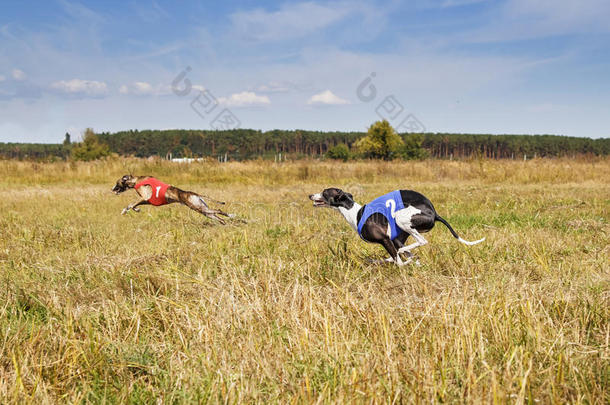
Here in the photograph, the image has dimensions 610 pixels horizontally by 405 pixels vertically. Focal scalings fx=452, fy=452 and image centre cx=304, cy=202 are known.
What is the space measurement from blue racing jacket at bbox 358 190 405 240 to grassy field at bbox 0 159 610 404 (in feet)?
1.34

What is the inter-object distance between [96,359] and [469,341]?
6.75 feet

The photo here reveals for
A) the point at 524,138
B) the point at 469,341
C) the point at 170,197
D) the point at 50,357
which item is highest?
the point at 524,138

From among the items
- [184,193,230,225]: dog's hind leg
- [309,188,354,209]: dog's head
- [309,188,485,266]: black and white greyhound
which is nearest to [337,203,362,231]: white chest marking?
[309,188,354,209]: dog's head

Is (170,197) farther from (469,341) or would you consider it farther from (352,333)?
(469,341)

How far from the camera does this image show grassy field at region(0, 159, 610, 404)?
2.19 meters

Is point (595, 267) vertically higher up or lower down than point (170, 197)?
lower down

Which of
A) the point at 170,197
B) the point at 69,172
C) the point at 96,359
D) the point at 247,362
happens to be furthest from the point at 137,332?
the point at 69,172

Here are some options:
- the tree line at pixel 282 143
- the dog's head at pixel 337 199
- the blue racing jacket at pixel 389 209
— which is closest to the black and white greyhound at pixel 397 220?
the blue racing jacket at pixel 389 209

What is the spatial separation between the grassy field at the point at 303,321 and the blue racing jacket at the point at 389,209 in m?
0.41

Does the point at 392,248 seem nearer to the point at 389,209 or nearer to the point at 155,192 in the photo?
the point at 389,209

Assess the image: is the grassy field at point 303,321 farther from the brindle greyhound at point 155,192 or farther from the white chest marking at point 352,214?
the brindle greyhound at point 155,192

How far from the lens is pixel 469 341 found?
2.46 m

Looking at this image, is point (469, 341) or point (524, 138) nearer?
point (469, 341)

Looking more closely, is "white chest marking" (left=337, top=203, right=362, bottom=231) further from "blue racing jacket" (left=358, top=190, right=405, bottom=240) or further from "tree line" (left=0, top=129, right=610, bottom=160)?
"tree line" (left=0, top=129, right=610, bottom=160)
